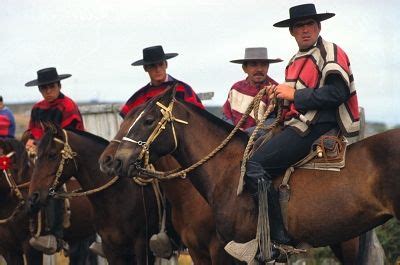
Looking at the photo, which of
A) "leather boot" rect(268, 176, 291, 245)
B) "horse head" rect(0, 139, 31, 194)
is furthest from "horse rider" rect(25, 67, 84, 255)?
"leather boot" rect(268, 176, 291, 245)

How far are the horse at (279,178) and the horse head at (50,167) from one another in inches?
91.7

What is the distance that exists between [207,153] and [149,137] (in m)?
0.67

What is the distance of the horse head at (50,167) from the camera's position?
10609 millimetres

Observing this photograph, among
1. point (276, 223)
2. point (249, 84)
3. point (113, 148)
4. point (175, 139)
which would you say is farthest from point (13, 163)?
point (276, 223)

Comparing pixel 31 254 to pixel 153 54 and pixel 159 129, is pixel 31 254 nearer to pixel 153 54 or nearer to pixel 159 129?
pixel 153 54

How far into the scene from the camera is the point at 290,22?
8680 millimetres

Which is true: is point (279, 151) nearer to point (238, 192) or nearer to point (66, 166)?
point (238, 192)

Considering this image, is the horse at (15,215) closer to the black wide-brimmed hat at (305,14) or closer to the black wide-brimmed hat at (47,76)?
the black wide-brimmed hat at (47,76)

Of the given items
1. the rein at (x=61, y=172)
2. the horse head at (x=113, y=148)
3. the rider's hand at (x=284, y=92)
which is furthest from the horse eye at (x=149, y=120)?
the rein at (x=61, y=172)

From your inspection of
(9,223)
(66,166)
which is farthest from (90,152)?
(9,223)

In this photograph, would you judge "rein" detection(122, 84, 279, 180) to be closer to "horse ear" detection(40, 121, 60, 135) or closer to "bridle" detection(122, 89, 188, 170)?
"bridle" detection(122, 89, 188, 170)

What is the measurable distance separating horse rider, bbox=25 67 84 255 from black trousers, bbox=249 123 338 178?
13.0ft

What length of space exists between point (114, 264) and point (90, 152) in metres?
1.39

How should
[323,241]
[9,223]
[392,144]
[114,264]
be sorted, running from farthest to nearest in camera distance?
[9,223], [114,264], [323,241], [392,144]
